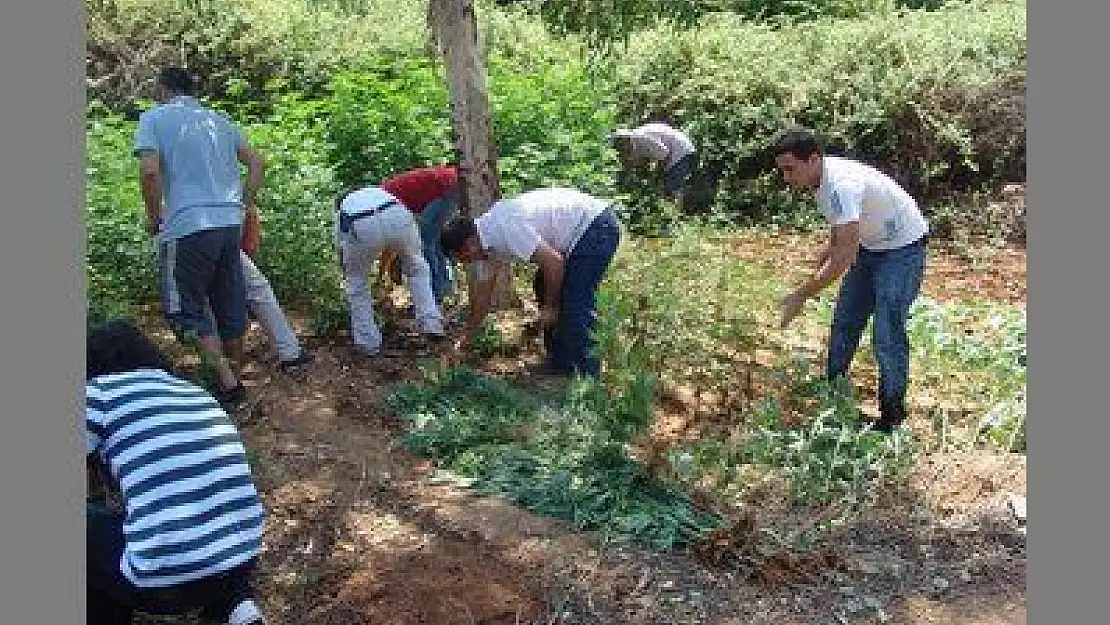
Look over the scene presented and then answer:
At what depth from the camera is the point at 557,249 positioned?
21.7 ft

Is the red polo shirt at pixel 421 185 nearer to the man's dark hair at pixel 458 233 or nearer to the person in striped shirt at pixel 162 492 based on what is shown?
the man's dark hair at pixel 458 233

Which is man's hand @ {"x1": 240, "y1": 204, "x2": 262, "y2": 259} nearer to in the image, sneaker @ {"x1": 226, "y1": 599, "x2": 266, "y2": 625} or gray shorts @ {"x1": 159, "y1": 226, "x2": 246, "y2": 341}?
gray shorts @ {"x1": 159, "y1": 226, "x2": 246, "y2": 341}

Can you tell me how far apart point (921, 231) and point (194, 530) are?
3.68m

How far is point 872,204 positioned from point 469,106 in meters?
2.64

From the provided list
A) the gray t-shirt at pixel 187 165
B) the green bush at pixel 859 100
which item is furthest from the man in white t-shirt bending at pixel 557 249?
the green bush at pixel 859 100

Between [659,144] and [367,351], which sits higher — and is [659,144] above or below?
above

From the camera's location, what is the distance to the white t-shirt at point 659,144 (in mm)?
10656

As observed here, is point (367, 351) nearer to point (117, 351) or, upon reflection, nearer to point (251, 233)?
point (251, 233)

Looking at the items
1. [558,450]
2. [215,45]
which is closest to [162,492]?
[558,450]

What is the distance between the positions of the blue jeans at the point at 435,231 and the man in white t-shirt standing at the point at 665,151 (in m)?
3.22

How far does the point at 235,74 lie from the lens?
42.0 ft

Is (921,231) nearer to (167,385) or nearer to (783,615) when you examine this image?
(783,615)

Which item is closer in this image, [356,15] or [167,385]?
[167,385]

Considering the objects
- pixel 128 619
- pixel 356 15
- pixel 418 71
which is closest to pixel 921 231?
pixel 128 619
